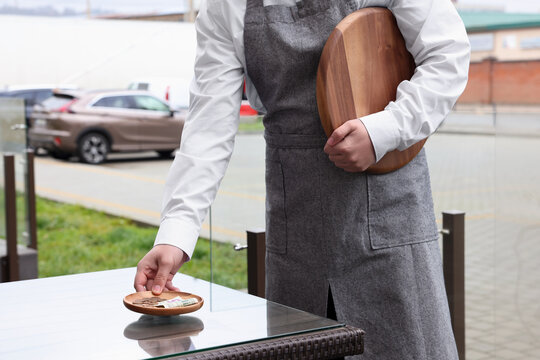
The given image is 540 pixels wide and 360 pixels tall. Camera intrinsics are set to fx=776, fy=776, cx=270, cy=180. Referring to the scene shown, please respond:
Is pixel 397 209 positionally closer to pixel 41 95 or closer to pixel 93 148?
pixel 93 148

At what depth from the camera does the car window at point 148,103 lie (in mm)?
11055

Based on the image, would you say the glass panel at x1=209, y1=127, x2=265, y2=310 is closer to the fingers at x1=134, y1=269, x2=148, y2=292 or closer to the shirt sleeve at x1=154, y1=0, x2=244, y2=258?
the shirt sleeve at x1=154, y1=0, x2=244, y2=258

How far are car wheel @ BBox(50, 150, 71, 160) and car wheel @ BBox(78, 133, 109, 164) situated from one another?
25 centimetres

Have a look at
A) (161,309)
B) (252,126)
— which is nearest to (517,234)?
(252,126)

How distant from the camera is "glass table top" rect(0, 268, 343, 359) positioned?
3.67 feet

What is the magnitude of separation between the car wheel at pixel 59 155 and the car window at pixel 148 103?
47.3 inches

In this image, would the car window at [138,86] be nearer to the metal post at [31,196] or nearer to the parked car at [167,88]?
the parked car at [167,88]

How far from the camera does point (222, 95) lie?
157 cm

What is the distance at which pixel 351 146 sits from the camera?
54.3 inches

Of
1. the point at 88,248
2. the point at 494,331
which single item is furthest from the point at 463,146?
the point at 88,248

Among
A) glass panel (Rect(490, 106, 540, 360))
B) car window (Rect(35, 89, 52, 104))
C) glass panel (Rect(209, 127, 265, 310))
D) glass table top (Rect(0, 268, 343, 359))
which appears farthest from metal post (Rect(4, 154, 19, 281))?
car window (Rect(35, 89, 52, 104))

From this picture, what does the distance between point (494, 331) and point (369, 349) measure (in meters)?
1.48

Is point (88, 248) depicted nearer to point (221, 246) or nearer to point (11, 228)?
point (11, 228)

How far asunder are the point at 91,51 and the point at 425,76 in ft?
33.6
